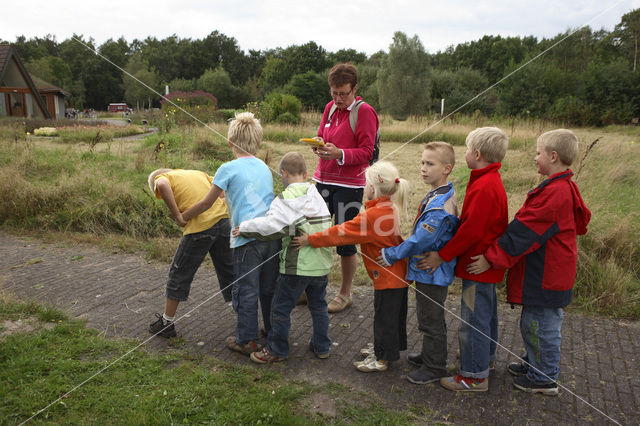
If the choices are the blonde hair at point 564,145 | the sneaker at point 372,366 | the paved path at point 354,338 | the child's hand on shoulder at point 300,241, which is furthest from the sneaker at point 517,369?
the child's hand on shoulder at point 300,241

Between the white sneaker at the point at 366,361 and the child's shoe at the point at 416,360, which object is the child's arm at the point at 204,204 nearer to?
the white sneaker at the point at 366,361

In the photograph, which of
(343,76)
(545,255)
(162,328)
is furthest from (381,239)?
(162,328)

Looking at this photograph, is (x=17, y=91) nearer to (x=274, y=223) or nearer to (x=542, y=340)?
(x=274, y=223)

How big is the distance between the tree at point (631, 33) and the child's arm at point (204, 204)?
2912cm

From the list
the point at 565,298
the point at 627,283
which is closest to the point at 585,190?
the point at 627,283

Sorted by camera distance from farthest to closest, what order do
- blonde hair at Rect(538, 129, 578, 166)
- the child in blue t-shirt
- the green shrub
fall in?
the green shrub, the child in blue t-shirt, blonde hair at Rect(538, 129, 578, 166)

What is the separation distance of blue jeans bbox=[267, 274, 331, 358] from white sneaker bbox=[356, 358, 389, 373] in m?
0.34

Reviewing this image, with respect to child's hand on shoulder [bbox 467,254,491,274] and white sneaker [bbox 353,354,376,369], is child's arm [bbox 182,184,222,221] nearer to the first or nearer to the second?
white sneaker [bbox 353,354,376,369]

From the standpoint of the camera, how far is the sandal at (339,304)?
4.14 m

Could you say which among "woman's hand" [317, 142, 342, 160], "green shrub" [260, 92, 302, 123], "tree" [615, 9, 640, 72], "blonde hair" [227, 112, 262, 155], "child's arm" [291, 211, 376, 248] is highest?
"tree" [615, 9, 640, 72]

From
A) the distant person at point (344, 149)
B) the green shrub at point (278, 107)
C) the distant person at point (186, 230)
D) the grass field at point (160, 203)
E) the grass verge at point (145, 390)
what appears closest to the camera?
the grass verge at point (145, 390)

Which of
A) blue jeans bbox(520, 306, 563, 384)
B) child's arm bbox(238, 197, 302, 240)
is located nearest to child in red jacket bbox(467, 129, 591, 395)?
blue jeans bbox(520, 306, 563, 384)

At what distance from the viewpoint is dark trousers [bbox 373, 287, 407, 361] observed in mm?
3020

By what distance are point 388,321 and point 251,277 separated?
3.39ft
